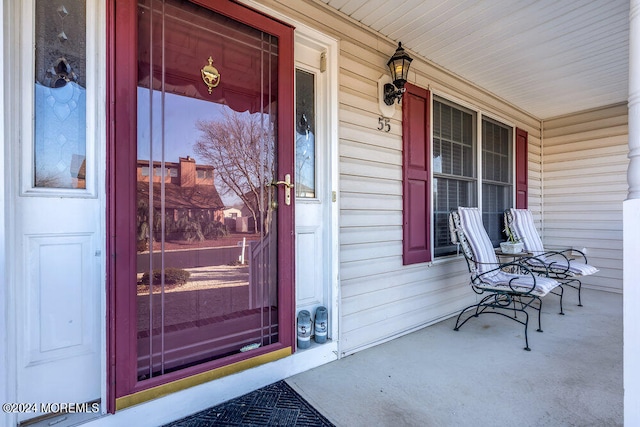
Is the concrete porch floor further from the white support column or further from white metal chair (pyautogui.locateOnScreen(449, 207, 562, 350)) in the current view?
the white support column

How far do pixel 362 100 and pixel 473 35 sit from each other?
3.97 feet

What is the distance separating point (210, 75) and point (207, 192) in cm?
71

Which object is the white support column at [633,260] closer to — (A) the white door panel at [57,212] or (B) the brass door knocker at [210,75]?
(B) the brass door knocker at [210,75]

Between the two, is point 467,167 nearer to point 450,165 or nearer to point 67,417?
point 450,165

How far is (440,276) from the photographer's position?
3271 mm

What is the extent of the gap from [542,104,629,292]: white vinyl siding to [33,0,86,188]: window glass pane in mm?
6115

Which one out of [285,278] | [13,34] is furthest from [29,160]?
[285,278]

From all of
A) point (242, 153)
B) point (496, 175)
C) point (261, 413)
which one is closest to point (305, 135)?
point (242, 153)

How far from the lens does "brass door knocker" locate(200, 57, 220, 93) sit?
5.99ft

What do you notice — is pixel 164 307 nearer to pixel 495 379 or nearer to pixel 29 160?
pixel 29 160

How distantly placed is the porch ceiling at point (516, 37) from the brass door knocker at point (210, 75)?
1104 mm

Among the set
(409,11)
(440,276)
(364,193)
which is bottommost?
(440,276)

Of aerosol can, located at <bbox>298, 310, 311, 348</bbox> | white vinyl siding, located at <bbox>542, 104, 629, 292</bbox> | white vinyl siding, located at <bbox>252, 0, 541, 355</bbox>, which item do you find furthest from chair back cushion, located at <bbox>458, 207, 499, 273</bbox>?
white vinyl siding, located at <bbox>542, 104, 629, 292</bbox>

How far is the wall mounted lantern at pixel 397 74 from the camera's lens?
259cm
